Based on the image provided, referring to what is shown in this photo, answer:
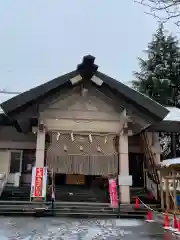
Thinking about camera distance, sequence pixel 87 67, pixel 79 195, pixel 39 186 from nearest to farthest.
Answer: pixel 39 186 < pixel 87 67 < pixel 79 195

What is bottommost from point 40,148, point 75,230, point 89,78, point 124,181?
point 75,230

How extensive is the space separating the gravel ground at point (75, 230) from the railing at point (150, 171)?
550 cm

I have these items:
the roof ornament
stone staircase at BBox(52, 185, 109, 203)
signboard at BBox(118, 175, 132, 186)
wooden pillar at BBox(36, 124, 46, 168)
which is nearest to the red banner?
wooden pillar at BBox(36, 124, 46, 168)

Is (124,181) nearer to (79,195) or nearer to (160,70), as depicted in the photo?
(79,195)

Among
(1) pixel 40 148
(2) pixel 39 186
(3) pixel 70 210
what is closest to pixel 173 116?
(1) pixel 40 148

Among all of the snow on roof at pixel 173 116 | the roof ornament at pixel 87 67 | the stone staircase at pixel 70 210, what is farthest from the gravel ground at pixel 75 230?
the snow on roof at pixel 173 116

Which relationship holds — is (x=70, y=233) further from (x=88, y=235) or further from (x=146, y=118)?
(x=146, y=118)

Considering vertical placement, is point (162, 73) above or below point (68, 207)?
above

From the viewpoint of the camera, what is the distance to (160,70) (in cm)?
2834

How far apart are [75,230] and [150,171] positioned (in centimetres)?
848

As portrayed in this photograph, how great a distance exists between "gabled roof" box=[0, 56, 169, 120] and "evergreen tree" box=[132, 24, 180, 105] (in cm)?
1416

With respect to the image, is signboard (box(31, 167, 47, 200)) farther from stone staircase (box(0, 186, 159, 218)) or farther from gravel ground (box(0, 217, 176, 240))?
gravel ground (box(0, 217, 176, 240))

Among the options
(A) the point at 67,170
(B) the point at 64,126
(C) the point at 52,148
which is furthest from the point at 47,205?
(B) the point at 64,126

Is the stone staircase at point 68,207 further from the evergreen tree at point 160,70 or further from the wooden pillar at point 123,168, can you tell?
the evergreen tree at point 160,70
